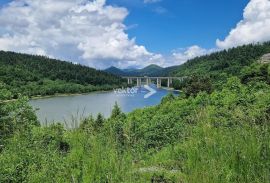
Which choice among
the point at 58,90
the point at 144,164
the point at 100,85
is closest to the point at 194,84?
the point at 144,164

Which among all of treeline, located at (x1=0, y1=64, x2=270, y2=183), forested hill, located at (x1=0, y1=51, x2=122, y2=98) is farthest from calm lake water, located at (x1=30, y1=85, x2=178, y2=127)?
forested hill, located at (x1=0, y1=51, x2=122, y2=98)

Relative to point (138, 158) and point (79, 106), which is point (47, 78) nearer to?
point (79, 106)

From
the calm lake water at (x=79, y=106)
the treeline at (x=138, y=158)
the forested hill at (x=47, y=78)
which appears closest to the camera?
the treeline at (x=138, y=158)

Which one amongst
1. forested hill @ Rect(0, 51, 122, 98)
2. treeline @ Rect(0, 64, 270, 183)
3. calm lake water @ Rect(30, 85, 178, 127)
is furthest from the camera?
forested hill @ Rect(0, 51, 122, 98)

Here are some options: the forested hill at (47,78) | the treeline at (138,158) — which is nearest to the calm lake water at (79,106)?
the treeline at (138,158)

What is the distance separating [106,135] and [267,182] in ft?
8.10

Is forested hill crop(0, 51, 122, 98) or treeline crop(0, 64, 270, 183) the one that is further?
forested hill crop(0, 51, 122, 98)

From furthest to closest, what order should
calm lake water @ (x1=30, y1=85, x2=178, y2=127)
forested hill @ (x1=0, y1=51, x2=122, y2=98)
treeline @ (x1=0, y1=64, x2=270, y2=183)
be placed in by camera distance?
forested hill @ (x1=0, y1=51, x2=122, y2=98)
calm lake water @ (x1=30, y1=85, x2=178, y2=127)
treeline @ (x1=0, y1=64, x2=270, y2=183)

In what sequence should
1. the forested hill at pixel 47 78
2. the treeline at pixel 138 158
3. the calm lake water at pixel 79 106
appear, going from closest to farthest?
the treeline at pixel 138 158
the calm lake water at pixel 79 106
the forested hill at pixel 47 78

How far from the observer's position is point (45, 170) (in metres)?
4.16

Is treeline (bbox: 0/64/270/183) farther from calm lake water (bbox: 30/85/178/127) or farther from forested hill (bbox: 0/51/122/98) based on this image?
forested hill (bbox: 0/51/122/98)

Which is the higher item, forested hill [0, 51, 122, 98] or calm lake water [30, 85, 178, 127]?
forested hill [0, 51, 122, 98]

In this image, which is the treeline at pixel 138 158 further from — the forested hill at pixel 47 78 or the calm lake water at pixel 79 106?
the forested hill at pixel 47 78

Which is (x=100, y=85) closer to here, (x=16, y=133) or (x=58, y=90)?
(x=58, y=90)
